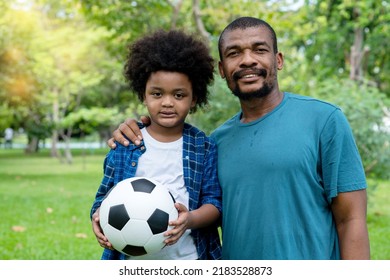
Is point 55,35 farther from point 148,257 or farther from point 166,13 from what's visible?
point 148,257

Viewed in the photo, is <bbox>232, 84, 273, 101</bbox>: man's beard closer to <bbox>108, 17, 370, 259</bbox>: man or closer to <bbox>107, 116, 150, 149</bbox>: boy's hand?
<bbox>108, 17, 370, 259</bbox>: man

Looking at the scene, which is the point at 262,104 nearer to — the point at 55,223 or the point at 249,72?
the point at 249,72

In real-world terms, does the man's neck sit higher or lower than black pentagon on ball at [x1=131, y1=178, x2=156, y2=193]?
higher

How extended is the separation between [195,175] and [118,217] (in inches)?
18.8

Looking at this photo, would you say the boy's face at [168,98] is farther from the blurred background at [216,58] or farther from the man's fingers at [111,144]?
the blurred background at [216,58]

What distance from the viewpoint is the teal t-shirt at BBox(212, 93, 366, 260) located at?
2.23m

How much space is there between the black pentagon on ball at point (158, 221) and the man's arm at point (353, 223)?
767 mm

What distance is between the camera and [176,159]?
8.72 feet

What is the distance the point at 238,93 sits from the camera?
8.16 ft

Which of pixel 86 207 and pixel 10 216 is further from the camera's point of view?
pixel 86 207

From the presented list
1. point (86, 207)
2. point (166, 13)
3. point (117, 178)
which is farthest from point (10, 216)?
point (117, 178)

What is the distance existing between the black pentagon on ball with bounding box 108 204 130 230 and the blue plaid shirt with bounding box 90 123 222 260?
0.25m

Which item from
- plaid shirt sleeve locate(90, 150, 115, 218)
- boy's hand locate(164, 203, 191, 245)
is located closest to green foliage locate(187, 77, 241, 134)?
plaid shirt sleeve locate(90, 150, 115, 218)
